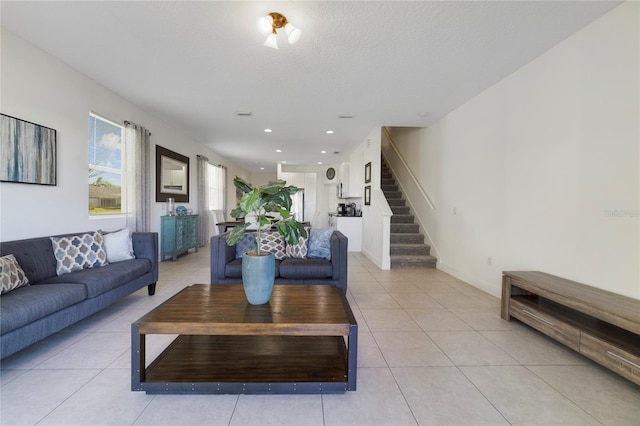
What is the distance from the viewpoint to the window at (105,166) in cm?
343

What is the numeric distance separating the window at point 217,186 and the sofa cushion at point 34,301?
599cm

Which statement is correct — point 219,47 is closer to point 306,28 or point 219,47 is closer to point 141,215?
point 306,28

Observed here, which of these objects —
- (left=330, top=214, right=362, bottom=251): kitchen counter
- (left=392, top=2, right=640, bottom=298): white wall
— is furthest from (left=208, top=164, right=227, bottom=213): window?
(left=392, top=2, right=640, bottom=298): white wall

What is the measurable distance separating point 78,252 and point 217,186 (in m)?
5.83

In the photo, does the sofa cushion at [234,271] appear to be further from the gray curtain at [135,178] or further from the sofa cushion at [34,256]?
the gray curtain at [135,178]

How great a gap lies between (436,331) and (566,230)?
1.52 m

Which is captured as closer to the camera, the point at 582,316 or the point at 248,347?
the point at 248,347

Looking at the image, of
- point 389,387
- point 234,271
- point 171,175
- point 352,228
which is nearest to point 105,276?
point 234,271

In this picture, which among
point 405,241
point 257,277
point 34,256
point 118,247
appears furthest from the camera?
point 405,241

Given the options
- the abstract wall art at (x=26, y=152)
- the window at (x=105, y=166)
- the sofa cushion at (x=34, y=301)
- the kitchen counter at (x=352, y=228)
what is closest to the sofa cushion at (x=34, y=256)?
the sofa cushion at (x=34, y=301)

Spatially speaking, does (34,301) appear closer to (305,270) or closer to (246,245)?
(246,245)

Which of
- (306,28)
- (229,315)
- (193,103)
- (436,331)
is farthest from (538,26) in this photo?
(193,103)

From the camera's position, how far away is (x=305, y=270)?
300 cm

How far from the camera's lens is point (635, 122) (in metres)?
1.94
